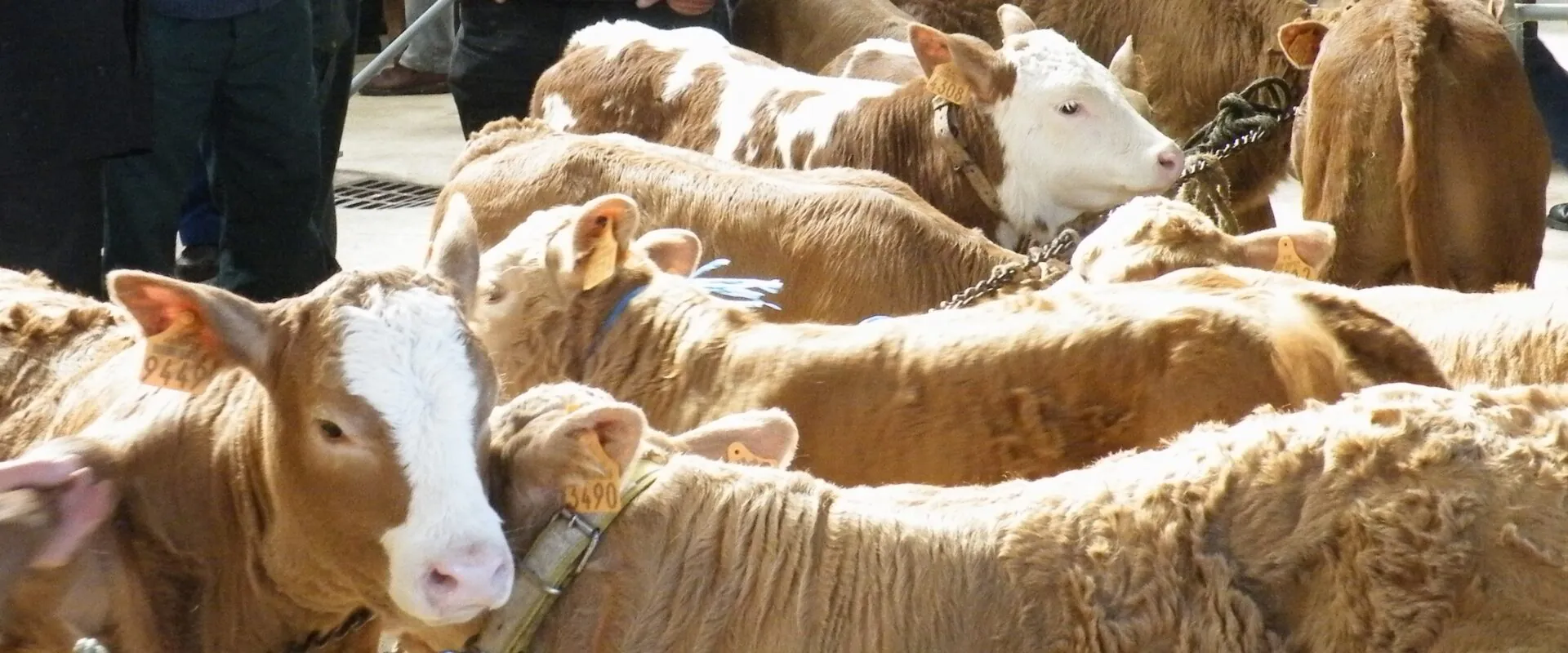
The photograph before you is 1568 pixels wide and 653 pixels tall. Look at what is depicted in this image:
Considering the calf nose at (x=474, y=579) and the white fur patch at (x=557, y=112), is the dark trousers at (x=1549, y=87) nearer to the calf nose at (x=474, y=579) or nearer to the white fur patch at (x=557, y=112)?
the white fur patch at (x=557, y=112)

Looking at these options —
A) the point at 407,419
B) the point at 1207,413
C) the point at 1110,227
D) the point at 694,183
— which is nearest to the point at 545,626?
the point at 407,419

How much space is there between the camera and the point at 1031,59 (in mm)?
4629

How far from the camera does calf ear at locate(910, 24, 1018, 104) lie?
4602 mm

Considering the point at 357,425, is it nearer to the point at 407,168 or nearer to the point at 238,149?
the point at 238,149

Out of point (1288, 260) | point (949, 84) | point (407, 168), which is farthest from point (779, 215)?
point (407, 168)

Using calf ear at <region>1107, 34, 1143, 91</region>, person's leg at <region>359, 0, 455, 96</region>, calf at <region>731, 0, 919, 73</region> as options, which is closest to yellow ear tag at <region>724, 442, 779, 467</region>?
calf ear at <region>1107, 34, 1143, 91</region>

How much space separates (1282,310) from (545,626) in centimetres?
152

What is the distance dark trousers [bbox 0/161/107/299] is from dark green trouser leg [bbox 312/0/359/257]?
113 centimetres

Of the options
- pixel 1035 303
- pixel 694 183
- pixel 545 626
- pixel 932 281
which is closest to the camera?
pixel 545 626

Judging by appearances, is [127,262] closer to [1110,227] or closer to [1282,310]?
[1110,227]

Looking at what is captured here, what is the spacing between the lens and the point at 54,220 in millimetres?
3832

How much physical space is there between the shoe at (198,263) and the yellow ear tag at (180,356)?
3.77 m

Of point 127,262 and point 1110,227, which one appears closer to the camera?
point 1110,227

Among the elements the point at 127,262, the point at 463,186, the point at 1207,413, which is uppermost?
the point at 1207,413
